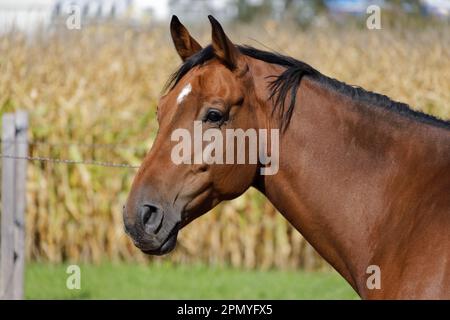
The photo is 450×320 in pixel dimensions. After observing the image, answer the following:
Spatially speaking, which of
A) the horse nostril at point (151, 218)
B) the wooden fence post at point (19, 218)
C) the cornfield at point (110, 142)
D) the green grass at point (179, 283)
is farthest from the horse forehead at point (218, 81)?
the cornfield at point (110, 142)

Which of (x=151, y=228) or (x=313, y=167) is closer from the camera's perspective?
(x=151, y=228)

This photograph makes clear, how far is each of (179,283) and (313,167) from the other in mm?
6324

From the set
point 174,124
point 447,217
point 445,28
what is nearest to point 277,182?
point 174,124

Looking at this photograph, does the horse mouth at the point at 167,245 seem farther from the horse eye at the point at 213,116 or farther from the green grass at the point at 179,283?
the green grass at the point at 179,283

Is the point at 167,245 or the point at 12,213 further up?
the point at 12,213

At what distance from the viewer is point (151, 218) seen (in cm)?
363

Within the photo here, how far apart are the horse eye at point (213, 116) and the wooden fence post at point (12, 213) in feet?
14.0

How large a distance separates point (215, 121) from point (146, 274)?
6959 mm

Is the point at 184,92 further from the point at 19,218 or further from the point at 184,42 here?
the point at 19,218

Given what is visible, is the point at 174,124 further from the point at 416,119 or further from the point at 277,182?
the point at 416,119

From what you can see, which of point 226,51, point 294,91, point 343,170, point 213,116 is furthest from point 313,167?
point 226,51

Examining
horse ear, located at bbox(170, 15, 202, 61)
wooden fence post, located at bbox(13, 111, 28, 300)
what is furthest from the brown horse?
wooden fence post, located at bbox(13, 111, 28, 300)

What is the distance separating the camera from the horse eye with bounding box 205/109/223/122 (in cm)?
376

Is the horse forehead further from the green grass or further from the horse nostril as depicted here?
the green grass
